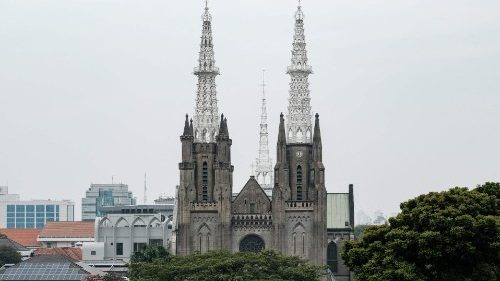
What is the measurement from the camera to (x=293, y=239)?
150 metres

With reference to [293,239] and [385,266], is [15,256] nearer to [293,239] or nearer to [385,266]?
[293,239]

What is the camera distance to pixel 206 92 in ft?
507

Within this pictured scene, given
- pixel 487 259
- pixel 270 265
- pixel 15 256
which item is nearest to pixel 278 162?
pixel 270 265

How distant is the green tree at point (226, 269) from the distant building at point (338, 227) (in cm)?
3326

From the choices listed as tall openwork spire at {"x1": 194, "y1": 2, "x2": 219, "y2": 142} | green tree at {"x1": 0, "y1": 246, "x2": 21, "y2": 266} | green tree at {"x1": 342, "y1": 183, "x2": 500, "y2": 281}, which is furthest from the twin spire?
green tree at {"x1": 342, "y1": 183, "x2": 500, "y2": 281}

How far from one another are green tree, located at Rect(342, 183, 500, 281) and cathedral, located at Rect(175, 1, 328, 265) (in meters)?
71.6

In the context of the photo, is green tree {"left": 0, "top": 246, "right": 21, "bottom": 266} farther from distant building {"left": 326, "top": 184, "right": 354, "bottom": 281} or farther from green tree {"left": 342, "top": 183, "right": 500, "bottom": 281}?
green tree {"left": 342, "top": 183, "right": 500, "bottom": 281}

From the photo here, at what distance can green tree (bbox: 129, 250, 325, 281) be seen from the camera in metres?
113

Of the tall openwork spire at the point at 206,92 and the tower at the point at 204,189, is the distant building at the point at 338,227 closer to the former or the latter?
the tower at the point at 204,189

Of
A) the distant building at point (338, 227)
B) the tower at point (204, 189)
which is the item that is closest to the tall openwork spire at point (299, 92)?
the tower at point (204, 189)

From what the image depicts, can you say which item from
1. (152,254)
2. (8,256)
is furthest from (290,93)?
(8,256)

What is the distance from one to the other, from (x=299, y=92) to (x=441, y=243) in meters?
81.0

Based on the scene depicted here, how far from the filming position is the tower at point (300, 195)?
149 m

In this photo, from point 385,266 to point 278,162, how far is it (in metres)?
73.8
